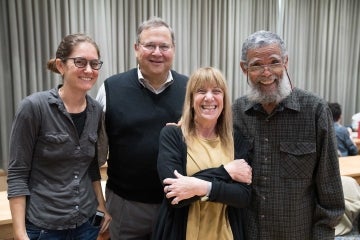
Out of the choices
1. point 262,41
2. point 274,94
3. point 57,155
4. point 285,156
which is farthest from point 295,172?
point 57,155

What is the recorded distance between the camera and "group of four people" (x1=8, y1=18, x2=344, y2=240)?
4.59ft

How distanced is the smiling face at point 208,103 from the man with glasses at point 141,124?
A: 1.19 ft

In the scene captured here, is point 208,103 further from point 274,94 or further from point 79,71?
point 79,71

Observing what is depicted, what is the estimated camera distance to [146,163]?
179 centimetres

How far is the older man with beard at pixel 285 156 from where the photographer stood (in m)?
1.47

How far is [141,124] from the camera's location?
1777 millimetres

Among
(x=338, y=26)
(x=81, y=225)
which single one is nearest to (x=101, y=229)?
(x=81, y=225)

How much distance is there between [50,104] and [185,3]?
140 inches

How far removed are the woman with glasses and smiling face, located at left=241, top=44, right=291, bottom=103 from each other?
2.24ft

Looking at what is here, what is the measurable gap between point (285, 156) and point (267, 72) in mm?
370

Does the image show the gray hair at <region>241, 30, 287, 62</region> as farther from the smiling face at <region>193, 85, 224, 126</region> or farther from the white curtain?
the white curtain

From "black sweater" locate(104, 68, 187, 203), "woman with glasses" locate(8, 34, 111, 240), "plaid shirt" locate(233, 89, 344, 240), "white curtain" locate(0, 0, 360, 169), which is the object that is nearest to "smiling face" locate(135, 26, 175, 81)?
"black sweater" locate(104, 68, 187, 203)

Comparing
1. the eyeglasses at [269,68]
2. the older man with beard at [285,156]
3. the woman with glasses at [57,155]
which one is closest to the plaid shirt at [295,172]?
the older man with beard at [285,156]

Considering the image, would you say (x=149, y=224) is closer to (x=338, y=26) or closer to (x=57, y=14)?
(x=57, y=14)
